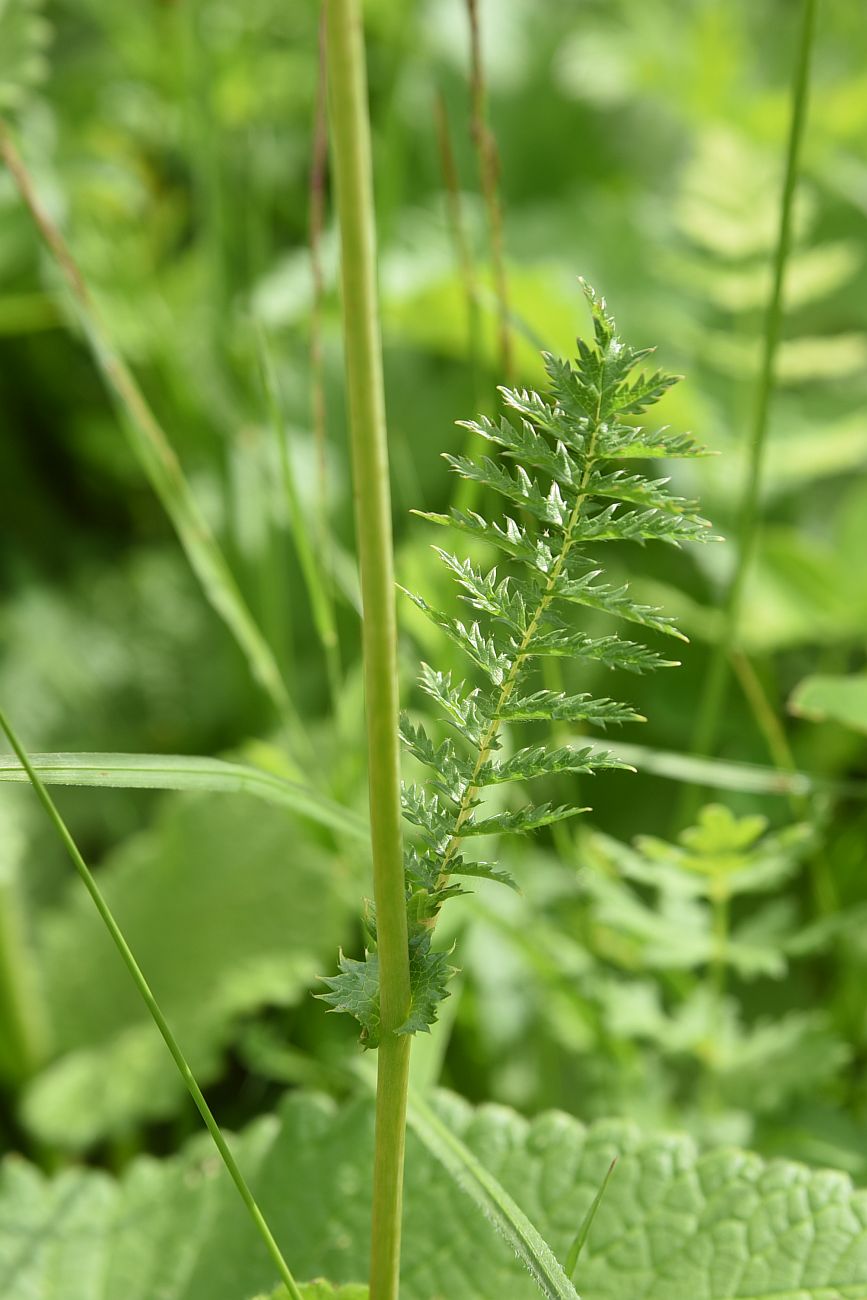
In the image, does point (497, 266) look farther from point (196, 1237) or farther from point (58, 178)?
point (58, 178)

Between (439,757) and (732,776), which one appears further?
(732,776)

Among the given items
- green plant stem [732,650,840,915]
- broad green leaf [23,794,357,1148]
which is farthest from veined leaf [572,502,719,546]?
broad green leaf [23,794,357,1148]

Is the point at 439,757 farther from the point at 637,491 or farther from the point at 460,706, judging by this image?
the point at 637,491

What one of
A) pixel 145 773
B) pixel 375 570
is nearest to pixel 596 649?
pixel 375 570

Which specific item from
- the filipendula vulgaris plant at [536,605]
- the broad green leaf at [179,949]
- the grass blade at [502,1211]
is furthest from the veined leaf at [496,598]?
the broad green leaf at [179,949]

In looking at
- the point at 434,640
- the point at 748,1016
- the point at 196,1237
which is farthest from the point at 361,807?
the point at 748,1016

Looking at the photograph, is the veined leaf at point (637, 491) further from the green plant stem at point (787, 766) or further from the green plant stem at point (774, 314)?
the green plant stem at point (787, 766)
